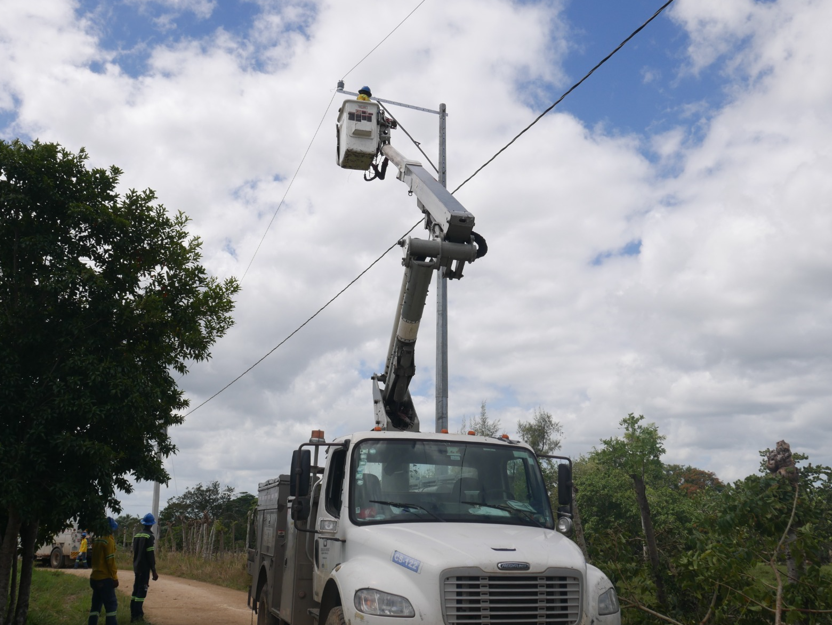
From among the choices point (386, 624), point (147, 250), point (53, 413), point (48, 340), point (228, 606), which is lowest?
point (228, 606)

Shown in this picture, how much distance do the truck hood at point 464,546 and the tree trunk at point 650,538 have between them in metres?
2.06

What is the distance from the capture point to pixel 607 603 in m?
5.53

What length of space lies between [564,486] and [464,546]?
69.5 inches

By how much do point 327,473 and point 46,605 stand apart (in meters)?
10.1

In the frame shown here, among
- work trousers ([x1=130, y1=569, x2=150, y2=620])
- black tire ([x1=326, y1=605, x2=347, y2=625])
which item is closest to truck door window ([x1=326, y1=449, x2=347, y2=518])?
black tire ([x1=326, y1=605, x2=347, y2=625])

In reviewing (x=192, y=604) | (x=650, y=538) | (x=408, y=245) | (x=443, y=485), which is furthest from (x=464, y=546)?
(x=192, y=604)

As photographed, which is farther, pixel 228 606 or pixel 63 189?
pixel 228 606

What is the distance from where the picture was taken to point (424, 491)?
6.16 m

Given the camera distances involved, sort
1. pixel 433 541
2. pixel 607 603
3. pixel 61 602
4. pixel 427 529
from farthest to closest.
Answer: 1. pixel 61 602
2. pixel 427 529
3. pixel 607 603
4. pixel 433 541

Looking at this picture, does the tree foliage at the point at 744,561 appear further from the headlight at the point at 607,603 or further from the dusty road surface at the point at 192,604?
the dusty road surface at the point at 192,604

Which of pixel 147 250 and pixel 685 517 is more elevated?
pixel 147 250

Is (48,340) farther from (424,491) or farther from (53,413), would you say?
(424,491)

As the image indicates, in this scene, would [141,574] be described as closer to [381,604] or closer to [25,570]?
[25,570]

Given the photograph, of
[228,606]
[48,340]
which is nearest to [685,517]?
[228,606]
